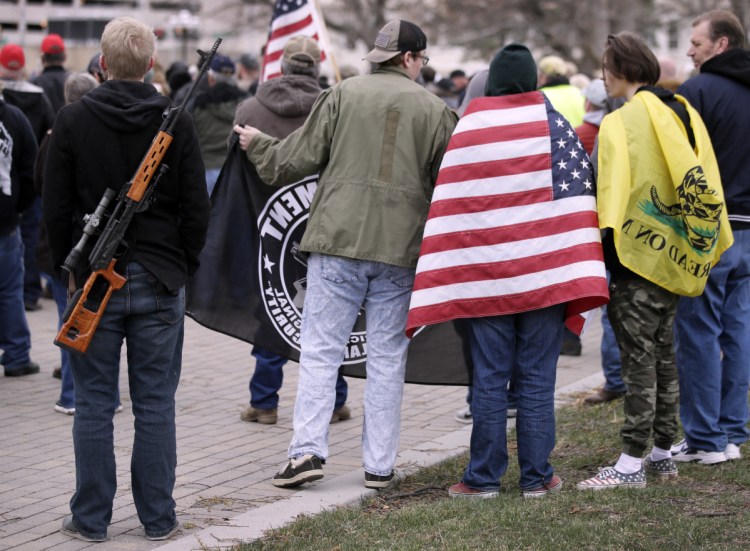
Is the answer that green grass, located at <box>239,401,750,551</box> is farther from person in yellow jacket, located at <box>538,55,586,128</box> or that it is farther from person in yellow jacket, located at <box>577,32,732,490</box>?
person in yellow jacket, located at <box>538,55,586,128</box>

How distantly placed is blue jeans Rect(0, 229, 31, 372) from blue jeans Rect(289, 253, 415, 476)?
11.6 feet

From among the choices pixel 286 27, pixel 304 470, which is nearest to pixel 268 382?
pixel 304 470

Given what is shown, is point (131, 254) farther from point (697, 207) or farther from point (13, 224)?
point (13, 224)

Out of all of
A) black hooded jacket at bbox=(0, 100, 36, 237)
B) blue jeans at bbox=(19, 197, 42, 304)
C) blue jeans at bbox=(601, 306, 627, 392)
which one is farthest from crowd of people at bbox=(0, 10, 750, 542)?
blue jeans at bbox=(19, 197, 42, 304)

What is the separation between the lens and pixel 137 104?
4707mm

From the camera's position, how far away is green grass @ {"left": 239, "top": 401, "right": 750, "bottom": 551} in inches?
179

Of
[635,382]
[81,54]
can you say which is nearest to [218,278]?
[635,382]

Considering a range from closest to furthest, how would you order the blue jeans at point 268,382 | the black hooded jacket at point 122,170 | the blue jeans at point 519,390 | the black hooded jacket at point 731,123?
the black hooded jacket at point 122,170 < the blue jeans at point 519,390 < the black hooded jacket at point 731,123 < the blue jeans at point 268,382

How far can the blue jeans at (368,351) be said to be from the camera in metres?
5.55

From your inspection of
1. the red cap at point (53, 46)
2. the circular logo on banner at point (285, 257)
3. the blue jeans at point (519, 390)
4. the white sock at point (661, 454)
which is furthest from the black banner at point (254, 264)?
the red cap at point (53, 46)

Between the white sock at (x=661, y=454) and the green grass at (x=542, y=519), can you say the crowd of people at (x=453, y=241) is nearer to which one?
the white sock at (x=661, y=454)

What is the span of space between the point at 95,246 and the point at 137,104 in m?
0.60

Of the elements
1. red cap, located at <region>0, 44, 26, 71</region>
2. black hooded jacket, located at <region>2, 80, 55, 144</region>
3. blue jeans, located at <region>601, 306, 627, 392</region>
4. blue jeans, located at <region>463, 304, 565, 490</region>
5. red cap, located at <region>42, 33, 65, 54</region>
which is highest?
red cap, located at <region>42, 33, 65, 54</region>

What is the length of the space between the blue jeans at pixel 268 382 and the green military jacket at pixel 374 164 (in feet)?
5.44
